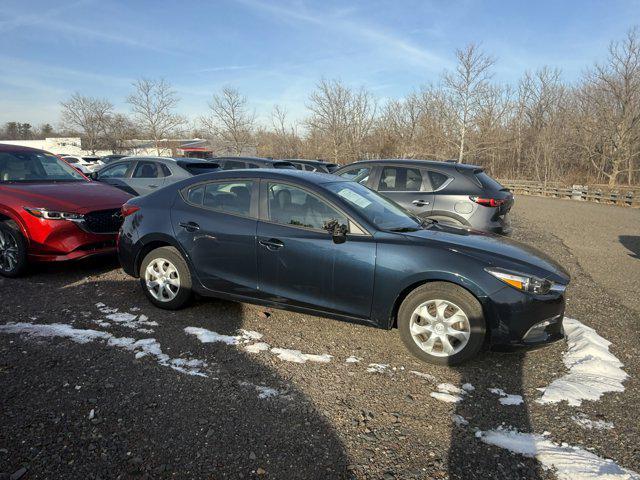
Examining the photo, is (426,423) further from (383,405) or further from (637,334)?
(637,334)

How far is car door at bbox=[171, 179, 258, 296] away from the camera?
4.27 metres

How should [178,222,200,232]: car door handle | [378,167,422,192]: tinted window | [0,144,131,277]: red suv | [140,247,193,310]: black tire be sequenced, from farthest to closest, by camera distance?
1. [378,167,422,192]: tinted window
2. [0,144,131,277]: red suv
3. [140,247,193,310]: black tire
4. [178,222,200,232]: car door handle

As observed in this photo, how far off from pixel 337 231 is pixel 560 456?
88.2 inches

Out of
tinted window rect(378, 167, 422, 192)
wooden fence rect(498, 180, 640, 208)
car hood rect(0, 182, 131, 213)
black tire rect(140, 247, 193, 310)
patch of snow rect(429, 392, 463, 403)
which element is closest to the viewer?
patch of snow rect(429, 392, 463, 403)

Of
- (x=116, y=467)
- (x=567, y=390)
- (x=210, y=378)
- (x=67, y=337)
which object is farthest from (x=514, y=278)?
(x=67, y=337)

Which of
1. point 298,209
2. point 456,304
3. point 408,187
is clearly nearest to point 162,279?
point 298,209

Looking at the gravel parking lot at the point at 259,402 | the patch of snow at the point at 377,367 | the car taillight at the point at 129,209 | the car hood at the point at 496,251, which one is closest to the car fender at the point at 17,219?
the gravel parking lot at the point at 259,402

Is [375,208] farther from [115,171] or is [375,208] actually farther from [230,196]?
[115,171]

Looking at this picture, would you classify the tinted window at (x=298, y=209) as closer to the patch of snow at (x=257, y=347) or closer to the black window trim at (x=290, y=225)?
the black window trim at (x=290, y=225)

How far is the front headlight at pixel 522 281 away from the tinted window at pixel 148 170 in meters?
8.10

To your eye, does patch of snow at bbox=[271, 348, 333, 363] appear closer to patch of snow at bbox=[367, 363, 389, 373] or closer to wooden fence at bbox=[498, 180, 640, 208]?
patch of snow at bbox=[367, 363, 389, 373]

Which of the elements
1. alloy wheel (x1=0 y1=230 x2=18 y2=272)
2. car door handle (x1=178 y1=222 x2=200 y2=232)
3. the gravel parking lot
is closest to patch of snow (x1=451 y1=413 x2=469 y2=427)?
the gravel parking lot

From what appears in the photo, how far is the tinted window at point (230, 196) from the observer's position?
4.39 m

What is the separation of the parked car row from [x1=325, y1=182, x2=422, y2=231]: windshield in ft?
0.07
